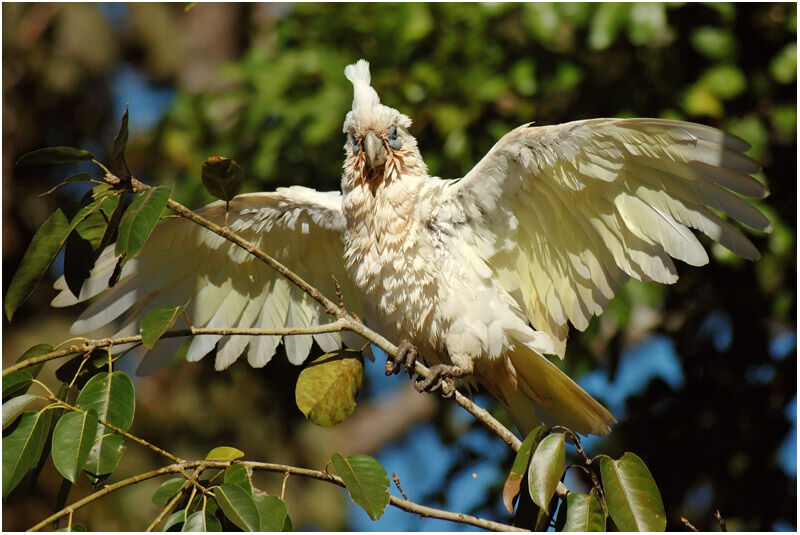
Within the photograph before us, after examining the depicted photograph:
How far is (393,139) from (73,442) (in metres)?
1.36

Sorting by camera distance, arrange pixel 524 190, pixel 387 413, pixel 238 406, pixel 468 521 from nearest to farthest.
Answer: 1. pixel 468 521
2. pixel 524 190
3. pixel 238 406
4. pixel 387 413

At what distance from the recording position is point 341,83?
297 cm

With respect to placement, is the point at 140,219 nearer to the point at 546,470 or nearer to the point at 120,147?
the point at 120,147

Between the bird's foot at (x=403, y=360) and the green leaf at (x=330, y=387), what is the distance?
11.8 inches

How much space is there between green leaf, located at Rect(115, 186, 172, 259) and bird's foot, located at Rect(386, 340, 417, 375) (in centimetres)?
→ 82

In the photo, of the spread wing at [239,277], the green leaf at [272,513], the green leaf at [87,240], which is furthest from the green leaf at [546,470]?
the spread wing at [239,277]

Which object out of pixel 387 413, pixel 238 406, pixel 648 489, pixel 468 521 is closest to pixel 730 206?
pixel 648 489

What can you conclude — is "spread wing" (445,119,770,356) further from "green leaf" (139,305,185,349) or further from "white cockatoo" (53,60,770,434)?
"green leaf" (139,305,185,349)

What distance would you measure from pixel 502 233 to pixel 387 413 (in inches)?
137

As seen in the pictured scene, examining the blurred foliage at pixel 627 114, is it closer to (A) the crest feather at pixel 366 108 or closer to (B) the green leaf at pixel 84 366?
(A) the crest feather at pixel 366 108

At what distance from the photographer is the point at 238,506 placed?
1.38 m

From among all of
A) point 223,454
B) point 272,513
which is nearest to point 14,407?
point 223,454

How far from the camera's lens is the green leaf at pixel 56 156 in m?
1.49

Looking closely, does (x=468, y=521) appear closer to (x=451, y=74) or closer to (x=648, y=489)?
(x=648, y=489)
